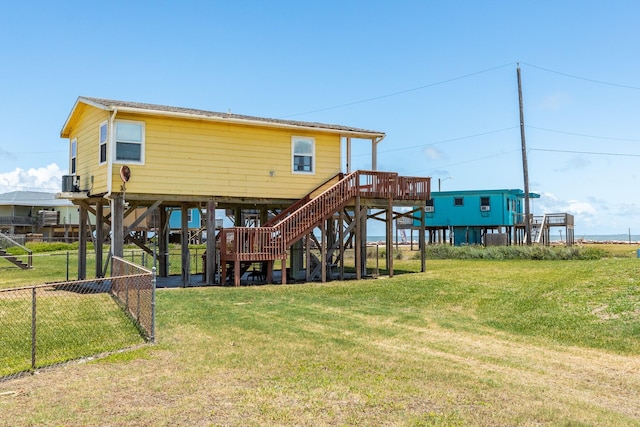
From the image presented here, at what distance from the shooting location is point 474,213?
45219 mm

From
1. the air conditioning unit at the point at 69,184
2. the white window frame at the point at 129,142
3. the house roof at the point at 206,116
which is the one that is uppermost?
the house roof at the point at 206,116

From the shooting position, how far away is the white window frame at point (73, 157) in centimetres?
2195

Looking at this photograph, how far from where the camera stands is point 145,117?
734 inches

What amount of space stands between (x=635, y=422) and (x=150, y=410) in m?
5.13

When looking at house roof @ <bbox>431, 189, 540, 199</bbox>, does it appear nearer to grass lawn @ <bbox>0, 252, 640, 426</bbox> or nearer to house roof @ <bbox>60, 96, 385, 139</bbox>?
house roof @ <bbox>60, 96, 385, 139</bbox>

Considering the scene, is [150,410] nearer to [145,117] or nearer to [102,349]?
[102,349]

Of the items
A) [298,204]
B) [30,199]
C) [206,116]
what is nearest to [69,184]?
[206,116]

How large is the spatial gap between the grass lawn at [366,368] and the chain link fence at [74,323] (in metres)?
0.53

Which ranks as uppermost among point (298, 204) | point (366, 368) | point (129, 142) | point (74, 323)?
point (129, 142)

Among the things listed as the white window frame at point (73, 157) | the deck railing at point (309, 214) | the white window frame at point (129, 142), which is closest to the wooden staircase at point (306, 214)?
the deck railing at point (309, 214)

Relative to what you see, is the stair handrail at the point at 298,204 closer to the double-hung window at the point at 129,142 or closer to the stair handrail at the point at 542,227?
the double-hung window at the point at 129,142

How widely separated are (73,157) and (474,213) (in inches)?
1247

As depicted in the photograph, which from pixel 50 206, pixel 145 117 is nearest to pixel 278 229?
pixel 145 117

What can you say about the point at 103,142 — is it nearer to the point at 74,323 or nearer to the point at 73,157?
the point at 73,157
